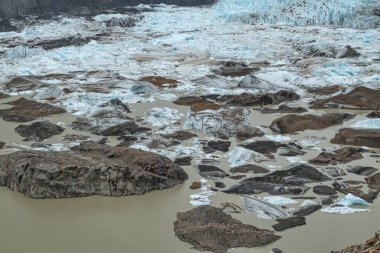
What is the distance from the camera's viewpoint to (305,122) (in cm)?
838

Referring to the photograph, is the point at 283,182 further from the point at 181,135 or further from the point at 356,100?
the point at 356,100

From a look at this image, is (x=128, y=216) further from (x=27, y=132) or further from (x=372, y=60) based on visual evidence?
(x=372, y=60)

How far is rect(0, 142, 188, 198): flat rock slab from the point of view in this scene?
552 centimetres

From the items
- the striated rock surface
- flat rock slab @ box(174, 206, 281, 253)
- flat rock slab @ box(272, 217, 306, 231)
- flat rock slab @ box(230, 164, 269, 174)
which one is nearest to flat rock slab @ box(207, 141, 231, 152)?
the striated rock surface

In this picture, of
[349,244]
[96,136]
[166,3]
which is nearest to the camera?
[349,244]

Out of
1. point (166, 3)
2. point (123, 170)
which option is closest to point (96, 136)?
point (123, 170)

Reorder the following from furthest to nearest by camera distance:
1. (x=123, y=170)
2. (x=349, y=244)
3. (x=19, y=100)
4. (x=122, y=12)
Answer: (x=122, y=12) < (x=19, y=100) < (x=123, y=170) < (x=349, y=244)

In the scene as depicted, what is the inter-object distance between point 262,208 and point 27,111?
598 cm

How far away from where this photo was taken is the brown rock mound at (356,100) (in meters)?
9.47

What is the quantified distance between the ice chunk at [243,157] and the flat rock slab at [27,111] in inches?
164

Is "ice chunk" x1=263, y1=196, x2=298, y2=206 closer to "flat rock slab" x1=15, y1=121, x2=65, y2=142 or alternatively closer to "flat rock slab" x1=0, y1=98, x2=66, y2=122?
"flat rock slab" x1=15, y1=121, x2=65, y2=142

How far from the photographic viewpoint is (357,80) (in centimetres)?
1188

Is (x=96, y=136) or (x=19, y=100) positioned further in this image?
(x=19, y=100)

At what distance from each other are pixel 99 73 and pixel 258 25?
1301 centimetres
